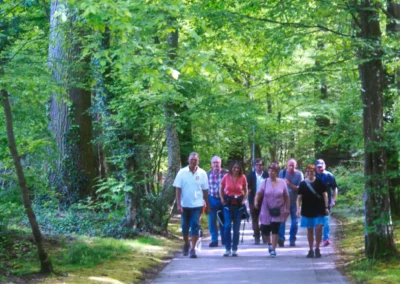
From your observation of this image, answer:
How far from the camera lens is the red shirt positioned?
1412cm

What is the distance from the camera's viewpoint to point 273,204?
44.8 feet

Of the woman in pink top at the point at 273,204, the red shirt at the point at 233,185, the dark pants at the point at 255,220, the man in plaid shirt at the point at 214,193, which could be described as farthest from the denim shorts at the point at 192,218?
the dark pants at the point at 255,220

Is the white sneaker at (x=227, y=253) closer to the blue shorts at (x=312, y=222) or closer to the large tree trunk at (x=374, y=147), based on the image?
the blue shorts at (x=312, y=222)

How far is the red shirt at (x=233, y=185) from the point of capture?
14.1m

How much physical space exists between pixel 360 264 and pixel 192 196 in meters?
3.47

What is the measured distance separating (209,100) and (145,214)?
15.2ft

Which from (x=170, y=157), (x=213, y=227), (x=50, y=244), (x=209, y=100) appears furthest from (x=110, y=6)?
(x=170, y=157)

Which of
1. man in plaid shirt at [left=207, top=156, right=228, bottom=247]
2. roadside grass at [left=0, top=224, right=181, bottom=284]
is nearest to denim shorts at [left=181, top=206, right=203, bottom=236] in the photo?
roadside grass at [left=0, top=224, right=181, bottom=284]

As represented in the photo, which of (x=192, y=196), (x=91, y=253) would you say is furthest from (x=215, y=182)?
(x=91, y=253)

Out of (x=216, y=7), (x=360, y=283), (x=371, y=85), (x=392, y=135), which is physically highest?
(x=216, y=7)

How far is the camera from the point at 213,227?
50.9ft

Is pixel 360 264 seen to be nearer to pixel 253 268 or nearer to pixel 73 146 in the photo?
pixel 253 268

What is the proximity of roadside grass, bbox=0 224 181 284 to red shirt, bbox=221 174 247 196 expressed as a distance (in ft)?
5.87

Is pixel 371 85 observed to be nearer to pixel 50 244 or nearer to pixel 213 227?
pixel 213 227
